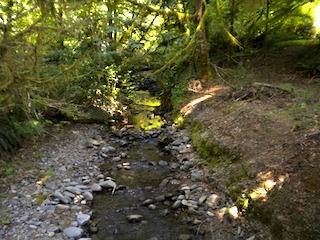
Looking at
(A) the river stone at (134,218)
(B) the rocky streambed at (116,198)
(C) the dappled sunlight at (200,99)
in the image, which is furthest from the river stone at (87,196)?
(C) the dappled sunlight at (200,99)

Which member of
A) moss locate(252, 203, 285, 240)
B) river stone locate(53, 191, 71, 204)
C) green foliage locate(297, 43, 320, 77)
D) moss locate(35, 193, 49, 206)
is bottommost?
moss locate(252, 203, 285, 240)

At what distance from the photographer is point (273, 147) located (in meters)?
5.05

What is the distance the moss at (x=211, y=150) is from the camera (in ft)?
18.9

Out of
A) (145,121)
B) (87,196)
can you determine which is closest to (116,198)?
(87,196)

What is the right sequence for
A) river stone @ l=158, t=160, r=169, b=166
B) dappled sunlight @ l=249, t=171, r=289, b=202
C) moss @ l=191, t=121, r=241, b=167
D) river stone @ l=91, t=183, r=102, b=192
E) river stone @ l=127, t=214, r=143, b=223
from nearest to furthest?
dappled sunlight @ l=249, t=171, r=289, b=202, river stone @ l=127, t=214, r=143, b=223, moss @ l=191, t=121, r=241, b=167, river stone @ l=91, t=183, r=102, b=192, river stone @ l=158, t=160, r=169, b=166

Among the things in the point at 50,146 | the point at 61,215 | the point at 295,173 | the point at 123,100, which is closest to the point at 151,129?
the point at 123,100

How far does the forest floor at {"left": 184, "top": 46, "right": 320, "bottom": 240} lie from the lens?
12.4ft

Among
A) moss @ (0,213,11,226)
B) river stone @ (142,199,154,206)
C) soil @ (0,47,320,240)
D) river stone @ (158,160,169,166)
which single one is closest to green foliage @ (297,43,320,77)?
soil @ (0,47,320,240)

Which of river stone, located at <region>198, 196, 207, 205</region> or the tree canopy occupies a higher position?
the tree canopy

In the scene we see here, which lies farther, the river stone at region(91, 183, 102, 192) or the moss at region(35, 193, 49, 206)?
the river stone at region(91, 183, 102, 192)

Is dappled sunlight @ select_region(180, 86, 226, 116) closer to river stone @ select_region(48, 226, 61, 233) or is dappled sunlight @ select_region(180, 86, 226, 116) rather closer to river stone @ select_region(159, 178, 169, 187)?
river stone @ select_region(159, 178, 169, 187)

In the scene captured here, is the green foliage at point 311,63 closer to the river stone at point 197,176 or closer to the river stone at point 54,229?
the river stone at point 197,176

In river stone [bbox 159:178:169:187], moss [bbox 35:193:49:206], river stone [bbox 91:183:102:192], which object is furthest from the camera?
river stone [bbox 159:178:169:187]

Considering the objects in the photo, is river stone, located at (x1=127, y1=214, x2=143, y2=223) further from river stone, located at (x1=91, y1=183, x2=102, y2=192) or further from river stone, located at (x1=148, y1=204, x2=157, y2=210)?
river stone, located at (x1=91, y1=183, x2=102, y2=192)
